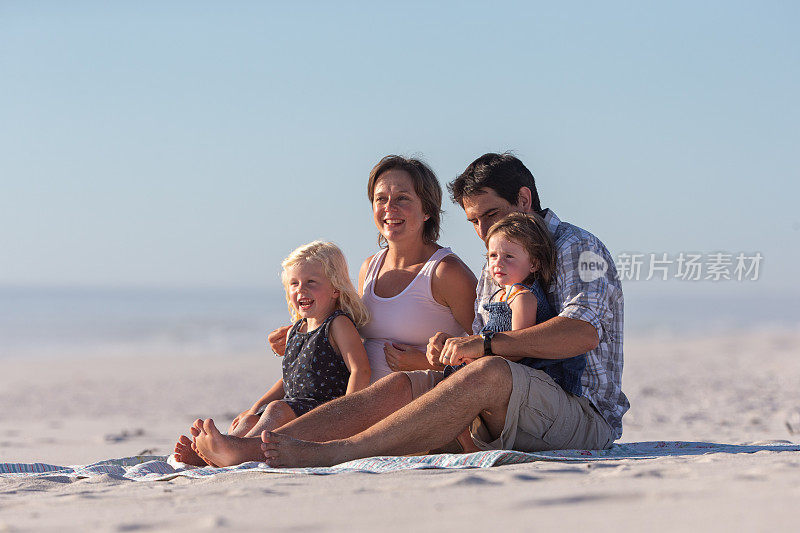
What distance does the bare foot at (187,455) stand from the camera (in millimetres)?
3834

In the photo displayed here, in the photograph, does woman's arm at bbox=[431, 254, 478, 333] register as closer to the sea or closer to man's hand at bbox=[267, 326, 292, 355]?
man's hand at bbox=[267, 326, 292, 355]

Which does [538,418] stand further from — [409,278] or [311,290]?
[311,290]

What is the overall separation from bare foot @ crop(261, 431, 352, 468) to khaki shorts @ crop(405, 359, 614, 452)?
52cm

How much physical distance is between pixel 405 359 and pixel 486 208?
83 centimetres

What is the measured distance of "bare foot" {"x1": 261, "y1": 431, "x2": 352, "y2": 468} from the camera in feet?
10.9

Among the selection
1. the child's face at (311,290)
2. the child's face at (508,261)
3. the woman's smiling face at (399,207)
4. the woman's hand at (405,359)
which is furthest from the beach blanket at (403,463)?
the woman's smiling face at (399,207)

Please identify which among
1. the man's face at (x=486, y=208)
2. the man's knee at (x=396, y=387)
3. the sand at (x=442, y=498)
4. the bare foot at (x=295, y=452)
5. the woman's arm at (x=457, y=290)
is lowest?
the sand at (x=442, y=498)

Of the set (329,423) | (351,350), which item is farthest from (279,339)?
(329,423)

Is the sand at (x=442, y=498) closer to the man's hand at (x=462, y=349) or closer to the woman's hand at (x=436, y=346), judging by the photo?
the man's hand at (x=462, y=349)

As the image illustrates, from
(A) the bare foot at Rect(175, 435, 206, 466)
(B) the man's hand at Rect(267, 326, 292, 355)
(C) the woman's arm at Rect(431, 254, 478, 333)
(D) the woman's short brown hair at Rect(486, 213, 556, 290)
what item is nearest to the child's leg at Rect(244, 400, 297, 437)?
(A) the bare foot at Rect(175, 435, 206, 466)

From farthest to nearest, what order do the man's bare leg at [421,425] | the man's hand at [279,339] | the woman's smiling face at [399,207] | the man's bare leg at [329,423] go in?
the man's hand at [279,339], the woman's smiling face at [399,207], the man's bare leg at [329,423], the man's bare leg at [421,425]

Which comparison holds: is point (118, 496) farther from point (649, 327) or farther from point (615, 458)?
point (649, 327)

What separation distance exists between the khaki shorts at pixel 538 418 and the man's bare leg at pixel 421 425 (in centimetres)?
10

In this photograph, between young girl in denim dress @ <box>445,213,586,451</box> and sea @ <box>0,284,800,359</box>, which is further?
sea @ <box>0,284,800,359</box>
